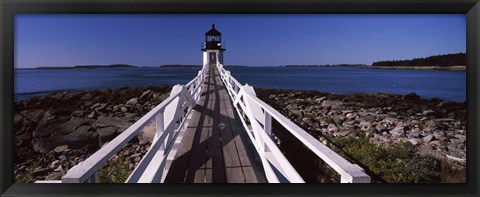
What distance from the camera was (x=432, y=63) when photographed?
306 centimetres

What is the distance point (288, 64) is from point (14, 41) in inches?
93.9

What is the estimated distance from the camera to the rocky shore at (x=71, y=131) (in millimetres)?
3521

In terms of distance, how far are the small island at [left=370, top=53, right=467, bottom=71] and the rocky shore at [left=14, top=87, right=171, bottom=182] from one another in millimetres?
2990

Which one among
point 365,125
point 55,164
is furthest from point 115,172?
point 365,125

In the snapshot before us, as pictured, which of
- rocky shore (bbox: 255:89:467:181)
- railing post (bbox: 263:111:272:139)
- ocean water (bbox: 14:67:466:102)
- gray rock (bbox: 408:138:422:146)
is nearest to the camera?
railing post (bbox: 263:111:272:139)

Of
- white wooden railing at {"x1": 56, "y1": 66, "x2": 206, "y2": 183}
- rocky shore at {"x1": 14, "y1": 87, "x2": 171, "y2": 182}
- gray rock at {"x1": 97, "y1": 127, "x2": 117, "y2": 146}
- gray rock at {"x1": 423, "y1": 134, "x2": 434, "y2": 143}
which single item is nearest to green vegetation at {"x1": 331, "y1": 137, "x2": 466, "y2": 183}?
gray rock at {"x1": 423, "y1": 134, "x2": 434, "y2": 143}

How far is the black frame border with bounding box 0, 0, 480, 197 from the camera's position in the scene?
78.7 inches

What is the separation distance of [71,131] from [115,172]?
167cm

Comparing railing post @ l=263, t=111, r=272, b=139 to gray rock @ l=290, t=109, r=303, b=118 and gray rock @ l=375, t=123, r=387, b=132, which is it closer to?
gray rock @ l=375, t=123, r=387, b=132

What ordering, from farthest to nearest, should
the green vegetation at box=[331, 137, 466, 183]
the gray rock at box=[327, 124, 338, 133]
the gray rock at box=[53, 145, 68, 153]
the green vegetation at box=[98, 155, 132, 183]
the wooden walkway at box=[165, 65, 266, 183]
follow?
the gray rock at box=[327, 124, 338, 133] → the gray rock at box=[53, 145, 68, 153] → the green vegetation at box=[98, 155, 132, 183] → the green vegetation at box=[331, 137, 466, 183] → the wooden walkway at box=[165, 65, 266, 183]

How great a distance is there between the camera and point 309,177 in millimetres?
3135
